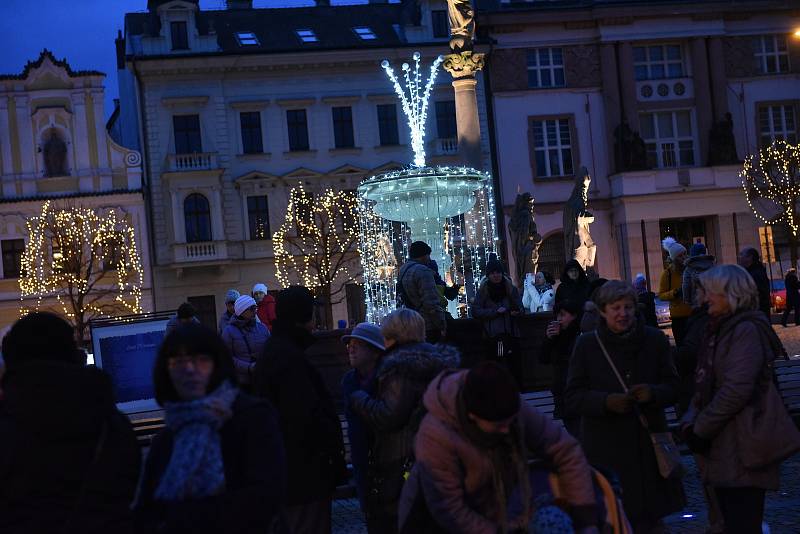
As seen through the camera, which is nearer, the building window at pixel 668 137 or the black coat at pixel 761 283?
the black coat at pixel 761 283

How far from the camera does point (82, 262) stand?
4500 centimetres

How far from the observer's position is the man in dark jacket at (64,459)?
445cm

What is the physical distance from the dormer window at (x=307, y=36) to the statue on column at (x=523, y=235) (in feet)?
82.3

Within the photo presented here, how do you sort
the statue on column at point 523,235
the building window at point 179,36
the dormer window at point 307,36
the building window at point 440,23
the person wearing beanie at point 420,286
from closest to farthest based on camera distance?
the person wearing beanie at point 420,286
the statue on column at point 523,235
the building window at point 179,36
the dormer window at point 307,36
the building window at point 440,23

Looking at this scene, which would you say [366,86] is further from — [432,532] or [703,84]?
[432,532]

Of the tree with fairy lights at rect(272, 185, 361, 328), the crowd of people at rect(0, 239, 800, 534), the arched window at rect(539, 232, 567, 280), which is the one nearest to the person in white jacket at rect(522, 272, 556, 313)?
the crowd of people at rect(0, 239, 800, 534)

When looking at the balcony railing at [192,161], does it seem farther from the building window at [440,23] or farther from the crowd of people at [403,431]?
the crowd of people at [403,431]

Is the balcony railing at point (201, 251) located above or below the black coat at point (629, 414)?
above

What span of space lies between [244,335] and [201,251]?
115ft

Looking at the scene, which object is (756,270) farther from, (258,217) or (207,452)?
(258,217)

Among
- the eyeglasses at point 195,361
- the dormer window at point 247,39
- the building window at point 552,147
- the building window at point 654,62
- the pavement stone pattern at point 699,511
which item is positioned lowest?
the pavement stone pattern at point 699,511

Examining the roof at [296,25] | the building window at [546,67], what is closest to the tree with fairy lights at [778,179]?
the building window at [546,67]

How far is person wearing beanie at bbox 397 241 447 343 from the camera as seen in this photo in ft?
40.4

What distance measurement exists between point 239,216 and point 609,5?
15855mm
